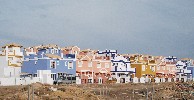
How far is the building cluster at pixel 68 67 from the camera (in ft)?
222

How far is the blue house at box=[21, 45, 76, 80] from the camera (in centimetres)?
6931

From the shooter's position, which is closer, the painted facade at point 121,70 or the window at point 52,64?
the window at point 52,64

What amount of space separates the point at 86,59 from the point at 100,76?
5476 millimetres

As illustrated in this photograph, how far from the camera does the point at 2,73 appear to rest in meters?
69.7

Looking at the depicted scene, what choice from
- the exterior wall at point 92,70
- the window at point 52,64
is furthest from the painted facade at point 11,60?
the exterior wall at point 92,70

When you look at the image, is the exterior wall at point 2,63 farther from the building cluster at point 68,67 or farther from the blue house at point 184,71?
the blue house at point 184,71

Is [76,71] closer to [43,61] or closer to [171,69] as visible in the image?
[43,61]

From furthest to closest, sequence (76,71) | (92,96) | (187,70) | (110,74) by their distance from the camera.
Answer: (187,70) → (110,74) → (76,71) → (92,96)

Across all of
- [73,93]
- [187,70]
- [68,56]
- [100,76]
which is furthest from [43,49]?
[187,70]

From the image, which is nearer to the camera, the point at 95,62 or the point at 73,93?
the point at 73,93

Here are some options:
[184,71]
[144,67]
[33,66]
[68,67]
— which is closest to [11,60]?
[33,66]

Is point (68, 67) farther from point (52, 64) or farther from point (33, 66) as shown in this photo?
point (33, 66)

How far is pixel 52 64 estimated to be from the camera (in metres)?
69.8

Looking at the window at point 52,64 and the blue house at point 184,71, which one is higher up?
the window at point 52,64
